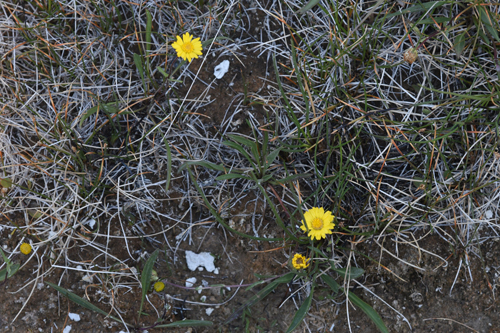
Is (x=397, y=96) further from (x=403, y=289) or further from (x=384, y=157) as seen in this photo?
(x=403, y=289)

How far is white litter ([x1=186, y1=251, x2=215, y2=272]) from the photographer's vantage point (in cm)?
205

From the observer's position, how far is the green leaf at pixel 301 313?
6.07ft

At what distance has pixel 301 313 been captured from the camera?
1876 mm

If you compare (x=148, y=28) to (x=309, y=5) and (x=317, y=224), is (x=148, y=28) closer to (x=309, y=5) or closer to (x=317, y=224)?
(x=309, y=5)

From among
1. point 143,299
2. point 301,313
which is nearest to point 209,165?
point 143,299

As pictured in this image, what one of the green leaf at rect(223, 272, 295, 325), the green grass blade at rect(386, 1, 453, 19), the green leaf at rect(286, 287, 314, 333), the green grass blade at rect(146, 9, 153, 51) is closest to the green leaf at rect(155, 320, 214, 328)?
the green leaf at rect(223, 272, 295, 325)

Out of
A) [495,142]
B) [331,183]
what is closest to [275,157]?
[331,183]

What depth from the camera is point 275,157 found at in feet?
6.48

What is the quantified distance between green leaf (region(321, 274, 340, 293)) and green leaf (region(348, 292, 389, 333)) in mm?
101

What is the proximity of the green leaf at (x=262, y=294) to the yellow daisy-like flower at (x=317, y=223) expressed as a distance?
240 mm

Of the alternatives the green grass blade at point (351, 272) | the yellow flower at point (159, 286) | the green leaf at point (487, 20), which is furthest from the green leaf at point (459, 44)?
the yellow flower at point (159, 286)

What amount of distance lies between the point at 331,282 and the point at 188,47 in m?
1.41

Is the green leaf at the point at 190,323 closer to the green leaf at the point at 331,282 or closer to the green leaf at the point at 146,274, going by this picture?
the green leaf at the point at 146,274

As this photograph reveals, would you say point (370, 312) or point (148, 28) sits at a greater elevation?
point (148, 28)
